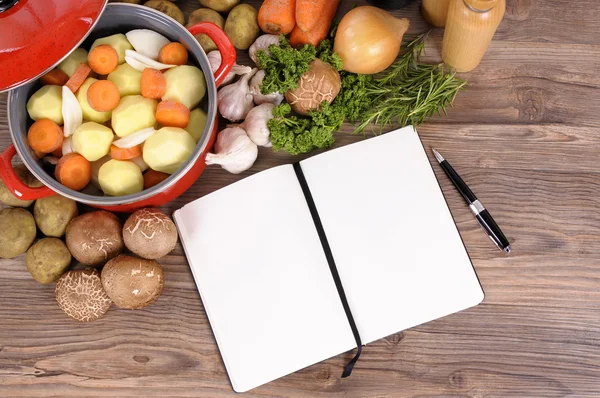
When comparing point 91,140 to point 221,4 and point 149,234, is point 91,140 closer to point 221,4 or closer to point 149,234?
point 149,234

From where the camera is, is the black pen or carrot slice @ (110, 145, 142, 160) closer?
carrot slice @ (110, 145, 142, 160)

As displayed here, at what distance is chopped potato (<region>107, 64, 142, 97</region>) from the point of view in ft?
2.67

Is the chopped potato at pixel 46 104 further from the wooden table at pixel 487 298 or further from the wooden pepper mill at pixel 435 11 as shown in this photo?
the wooden pepper mill at pixel 435 11

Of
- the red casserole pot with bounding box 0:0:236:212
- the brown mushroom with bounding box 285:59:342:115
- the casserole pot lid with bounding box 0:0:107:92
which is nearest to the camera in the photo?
the casserole pot lid with bounding box 0:0:107:92

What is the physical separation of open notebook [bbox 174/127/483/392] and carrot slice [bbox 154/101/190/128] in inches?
5.3

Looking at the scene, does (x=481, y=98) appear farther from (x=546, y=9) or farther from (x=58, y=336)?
(x=58, y=336)

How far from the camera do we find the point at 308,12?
862 mm

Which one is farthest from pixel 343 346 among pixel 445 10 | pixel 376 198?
pixel 445 10

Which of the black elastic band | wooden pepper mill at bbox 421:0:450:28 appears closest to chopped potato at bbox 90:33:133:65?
the black elastic band

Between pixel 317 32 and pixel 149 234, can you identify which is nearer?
pixel 149 234

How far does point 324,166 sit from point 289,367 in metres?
0.33

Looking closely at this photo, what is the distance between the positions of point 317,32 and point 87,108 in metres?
0.39

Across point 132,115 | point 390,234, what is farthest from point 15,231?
point 390,234

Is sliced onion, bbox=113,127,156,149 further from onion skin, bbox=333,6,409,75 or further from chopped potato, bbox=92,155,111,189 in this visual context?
onion skin, bbox=333,6,409,75
